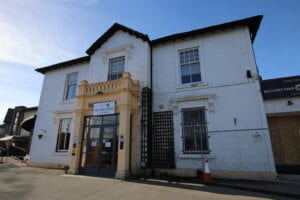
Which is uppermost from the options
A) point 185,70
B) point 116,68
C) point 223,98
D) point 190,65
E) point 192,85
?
point 116,68

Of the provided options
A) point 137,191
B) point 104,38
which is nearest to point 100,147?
point 137,191

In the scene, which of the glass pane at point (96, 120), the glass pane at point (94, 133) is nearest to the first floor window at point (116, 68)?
the glass pane at point (96, 120)

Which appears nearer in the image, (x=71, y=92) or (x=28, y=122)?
(x=71, y=92)

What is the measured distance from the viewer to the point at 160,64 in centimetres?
1042

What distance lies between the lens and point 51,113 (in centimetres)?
1245

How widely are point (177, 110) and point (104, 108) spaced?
3.75m

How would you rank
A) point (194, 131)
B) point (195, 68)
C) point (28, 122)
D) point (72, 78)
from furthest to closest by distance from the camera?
point (28, 122), point (72, 78), point (195, 68), point (194, 131)

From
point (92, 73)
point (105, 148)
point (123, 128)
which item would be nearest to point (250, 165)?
point (123, 128)

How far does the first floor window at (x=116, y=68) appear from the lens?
10938 mm

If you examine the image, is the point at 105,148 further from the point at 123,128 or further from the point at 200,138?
the point at 200,138

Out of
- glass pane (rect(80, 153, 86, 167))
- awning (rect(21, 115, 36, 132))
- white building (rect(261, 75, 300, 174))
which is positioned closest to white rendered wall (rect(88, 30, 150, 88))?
glass pane (rect(80, 153, 86, 167))

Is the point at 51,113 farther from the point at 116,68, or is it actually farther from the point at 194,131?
the point at 194,131

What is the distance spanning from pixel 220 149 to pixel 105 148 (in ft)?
17.9

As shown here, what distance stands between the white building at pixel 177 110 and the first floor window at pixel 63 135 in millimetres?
414
